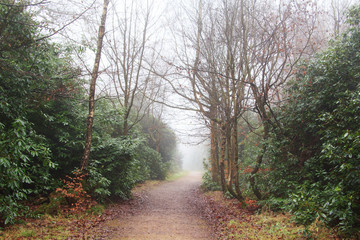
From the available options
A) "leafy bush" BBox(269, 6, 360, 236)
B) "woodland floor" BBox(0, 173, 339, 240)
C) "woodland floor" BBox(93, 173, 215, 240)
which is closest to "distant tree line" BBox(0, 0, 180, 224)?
"woodland floor" BBox(0, 173, 339, 240)

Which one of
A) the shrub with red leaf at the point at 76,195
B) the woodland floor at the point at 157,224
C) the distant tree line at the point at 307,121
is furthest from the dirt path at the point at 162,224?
the distant tree line at the point at 307,121

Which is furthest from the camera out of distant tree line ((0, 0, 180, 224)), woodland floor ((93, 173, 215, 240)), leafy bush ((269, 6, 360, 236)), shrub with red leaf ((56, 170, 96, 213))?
shrub with red leaf ((56, 170, 96, 213))

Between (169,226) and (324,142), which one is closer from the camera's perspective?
(324,142)

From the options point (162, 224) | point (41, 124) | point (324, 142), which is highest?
point (41, 124)

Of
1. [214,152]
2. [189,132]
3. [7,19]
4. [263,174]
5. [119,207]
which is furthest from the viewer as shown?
[214,152]

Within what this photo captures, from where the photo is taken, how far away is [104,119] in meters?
8.97

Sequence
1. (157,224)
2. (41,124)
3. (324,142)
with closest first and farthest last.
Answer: (324,142)
(157,224)
(41,124)

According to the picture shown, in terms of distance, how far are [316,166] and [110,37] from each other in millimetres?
11216

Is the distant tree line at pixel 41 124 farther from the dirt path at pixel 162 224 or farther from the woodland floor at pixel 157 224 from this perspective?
the dirt path at pixel 162 224

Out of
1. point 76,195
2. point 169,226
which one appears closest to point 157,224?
point 169,226

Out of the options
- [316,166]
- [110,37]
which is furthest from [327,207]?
[110,37]

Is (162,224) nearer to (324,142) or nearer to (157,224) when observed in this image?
(157,224)

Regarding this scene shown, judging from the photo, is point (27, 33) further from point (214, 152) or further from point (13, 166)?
point (214, 152)

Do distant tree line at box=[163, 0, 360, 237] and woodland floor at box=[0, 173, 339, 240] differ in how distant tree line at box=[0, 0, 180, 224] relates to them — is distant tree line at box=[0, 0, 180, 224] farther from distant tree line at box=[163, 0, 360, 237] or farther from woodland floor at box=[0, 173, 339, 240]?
distant tree line at box=[163, 0, 360, 237]
